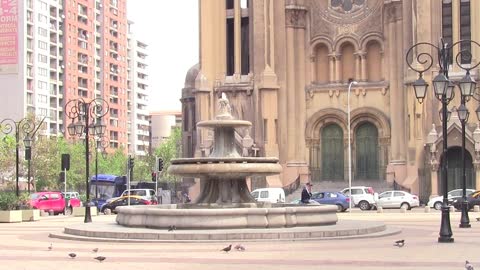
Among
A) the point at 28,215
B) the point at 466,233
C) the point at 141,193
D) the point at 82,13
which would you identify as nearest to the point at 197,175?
the point at 466,233

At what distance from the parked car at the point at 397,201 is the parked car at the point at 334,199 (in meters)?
2.60

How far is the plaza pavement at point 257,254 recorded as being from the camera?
59.7ft

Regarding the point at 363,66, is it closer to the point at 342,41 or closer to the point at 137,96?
the point at 342,41

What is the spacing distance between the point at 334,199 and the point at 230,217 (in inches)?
1049

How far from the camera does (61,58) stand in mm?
134875

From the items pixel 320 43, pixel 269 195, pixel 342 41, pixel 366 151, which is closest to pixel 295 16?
pixel 320 43

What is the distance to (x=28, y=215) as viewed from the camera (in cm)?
4053

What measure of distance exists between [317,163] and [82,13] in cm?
8247

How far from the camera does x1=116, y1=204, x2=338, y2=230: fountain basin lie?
83.4ft

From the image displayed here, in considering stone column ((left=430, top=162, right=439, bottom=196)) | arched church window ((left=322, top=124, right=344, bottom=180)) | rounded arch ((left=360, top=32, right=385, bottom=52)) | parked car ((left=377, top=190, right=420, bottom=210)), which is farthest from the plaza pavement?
arched church window ((left=322, top=124, right=344, bottom=180))

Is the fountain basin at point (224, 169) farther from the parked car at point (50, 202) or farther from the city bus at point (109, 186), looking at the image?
the city bus at point (109, 186)

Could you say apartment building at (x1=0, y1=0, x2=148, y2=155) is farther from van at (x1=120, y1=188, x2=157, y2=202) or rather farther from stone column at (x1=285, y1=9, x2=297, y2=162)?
stone column at (x1=285, y1=9, x2=297, y2=162)

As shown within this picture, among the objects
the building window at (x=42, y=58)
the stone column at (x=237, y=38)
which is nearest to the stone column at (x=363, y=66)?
the stone column at (x=237, y=38)

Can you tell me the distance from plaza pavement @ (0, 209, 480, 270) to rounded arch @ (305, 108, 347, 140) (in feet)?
131
